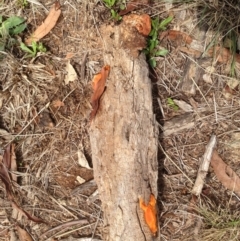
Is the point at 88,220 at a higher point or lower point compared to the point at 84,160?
lower

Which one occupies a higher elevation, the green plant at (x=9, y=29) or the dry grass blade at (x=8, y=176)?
the green plant at (x=9, y=29)

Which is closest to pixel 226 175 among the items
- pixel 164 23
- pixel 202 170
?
pixel 202 170

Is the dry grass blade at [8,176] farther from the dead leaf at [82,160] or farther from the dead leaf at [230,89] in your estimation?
the dead leaf at [230,89]

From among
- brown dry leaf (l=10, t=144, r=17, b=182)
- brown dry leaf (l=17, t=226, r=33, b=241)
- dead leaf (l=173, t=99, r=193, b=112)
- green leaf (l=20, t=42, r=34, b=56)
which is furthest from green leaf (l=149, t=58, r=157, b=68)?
brown dry leaf (l=17, t=226, r=33, b=241)

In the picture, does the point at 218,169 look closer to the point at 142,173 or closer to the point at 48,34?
the point at 142,173

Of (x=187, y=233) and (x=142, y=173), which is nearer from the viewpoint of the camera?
(x=142, y=173)

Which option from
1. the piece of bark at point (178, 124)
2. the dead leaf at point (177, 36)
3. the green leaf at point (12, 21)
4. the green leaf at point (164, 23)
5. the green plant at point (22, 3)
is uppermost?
the green plant at point (22, 3)

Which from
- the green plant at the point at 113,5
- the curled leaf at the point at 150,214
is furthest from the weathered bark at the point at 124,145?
the green plant at the point at 113,5

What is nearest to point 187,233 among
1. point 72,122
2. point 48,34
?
point 72,122
